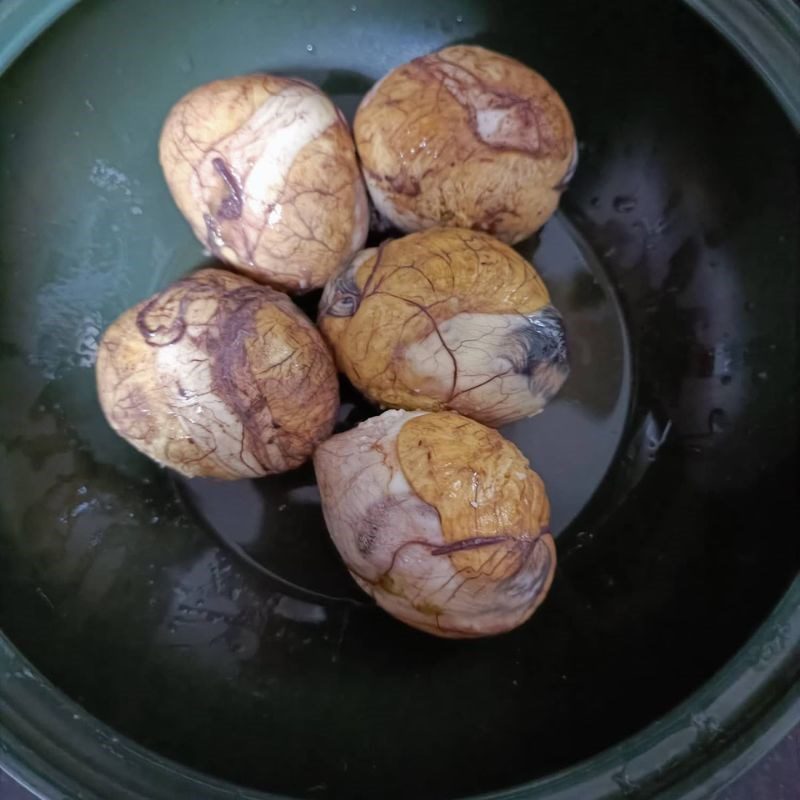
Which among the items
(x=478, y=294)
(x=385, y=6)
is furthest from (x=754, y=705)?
(x=385, y=6)

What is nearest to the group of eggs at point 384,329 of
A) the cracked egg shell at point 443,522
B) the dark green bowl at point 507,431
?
the cracked egg shell at point 443,522

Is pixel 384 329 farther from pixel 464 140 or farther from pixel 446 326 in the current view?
pixel 464 140

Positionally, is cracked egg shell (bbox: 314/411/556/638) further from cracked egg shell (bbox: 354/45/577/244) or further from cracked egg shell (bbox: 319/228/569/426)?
cracked egg shell (bbox: 354/45/577/244)

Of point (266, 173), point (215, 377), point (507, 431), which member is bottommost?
point (507, 431)

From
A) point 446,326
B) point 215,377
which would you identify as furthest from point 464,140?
point 215,377

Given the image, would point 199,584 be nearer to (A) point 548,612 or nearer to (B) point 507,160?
(A) point 548,612
